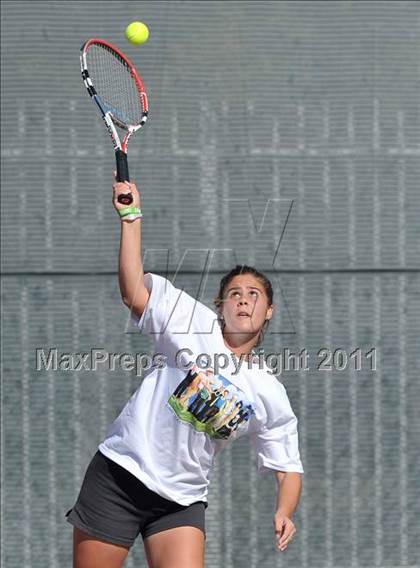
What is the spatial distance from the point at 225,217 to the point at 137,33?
2.92 ft

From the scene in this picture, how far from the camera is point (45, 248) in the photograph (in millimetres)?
4910

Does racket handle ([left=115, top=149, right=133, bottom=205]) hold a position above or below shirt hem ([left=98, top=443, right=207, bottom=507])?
above

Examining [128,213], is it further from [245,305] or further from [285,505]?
[285,505]

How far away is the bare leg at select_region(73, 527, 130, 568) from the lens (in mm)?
3463

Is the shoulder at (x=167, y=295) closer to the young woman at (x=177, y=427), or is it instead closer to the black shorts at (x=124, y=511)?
the young woman at (x=177, y=427)

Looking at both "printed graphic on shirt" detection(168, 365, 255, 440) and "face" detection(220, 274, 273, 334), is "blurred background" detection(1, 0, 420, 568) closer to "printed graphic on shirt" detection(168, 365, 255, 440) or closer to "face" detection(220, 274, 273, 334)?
"face" detection(220, 274, 273, 334)

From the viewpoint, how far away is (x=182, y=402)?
3426mm

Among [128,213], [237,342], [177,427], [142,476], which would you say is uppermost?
[128,213]

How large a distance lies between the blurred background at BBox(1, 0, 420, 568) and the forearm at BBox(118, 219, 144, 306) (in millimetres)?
1615

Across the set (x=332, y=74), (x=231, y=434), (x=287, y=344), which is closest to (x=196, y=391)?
(x=231, y=434)

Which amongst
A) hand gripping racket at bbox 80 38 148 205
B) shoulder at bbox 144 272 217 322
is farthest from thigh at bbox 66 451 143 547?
hand gripping racket at bbox 80 38 148 205

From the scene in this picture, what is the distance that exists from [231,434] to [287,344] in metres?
1.51

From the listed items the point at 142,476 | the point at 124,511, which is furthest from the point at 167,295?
the point at 124,511

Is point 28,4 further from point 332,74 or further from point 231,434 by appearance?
point 231,434
